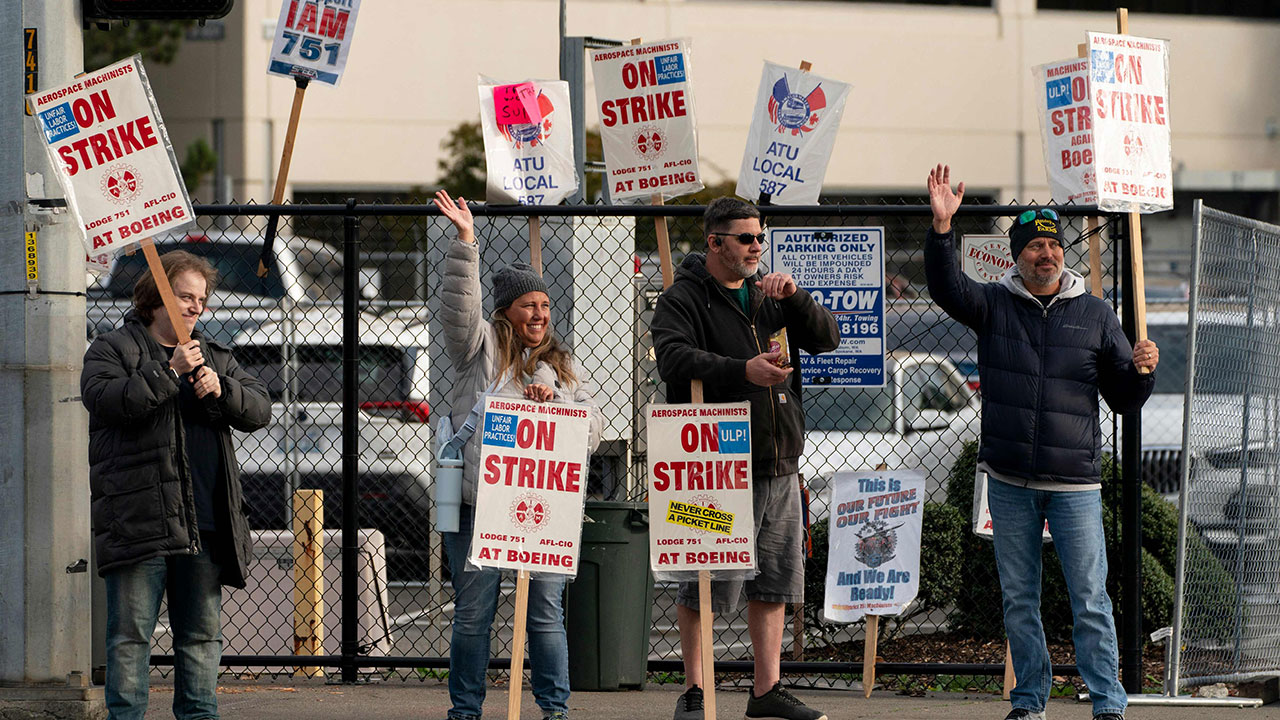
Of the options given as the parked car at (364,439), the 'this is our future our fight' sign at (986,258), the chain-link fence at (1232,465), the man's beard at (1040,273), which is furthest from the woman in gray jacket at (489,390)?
the parked car at (364,439)

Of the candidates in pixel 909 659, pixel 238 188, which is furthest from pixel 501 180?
pixel 238 188

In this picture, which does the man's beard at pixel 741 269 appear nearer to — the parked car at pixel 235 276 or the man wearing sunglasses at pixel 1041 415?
the man wearing sunglasses at pixel 1041 415

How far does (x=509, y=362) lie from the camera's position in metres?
6.00

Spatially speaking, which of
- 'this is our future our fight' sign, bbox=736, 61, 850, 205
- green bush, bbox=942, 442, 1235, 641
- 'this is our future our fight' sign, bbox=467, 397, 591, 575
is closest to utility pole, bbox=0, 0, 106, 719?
'this is our future our fight' sign, bbox=467, 397, 591, 575

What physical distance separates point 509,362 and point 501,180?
1169 millimetres

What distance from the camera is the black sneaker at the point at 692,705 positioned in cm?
611

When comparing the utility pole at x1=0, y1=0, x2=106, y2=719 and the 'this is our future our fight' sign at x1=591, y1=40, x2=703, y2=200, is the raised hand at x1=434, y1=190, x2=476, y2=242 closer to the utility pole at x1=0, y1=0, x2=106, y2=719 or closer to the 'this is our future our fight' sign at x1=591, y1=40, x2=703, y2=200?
the 'this is our future our fight' sign at x1=591, y1=40, x2=703, y2=200

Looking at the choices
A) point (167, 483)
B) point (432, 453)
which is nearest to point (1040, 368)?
point (432, 453)

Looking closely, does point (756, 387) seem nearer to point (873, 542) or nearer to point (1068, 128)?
point (873, 542)

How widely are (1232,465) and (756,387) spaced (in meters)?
2.73

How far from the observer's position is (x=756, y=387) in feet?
19.6

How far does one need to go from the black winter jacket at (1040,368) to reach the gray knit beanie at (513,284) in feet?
5.18

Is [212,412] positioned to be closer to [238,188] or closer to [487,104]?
→ [487,104]

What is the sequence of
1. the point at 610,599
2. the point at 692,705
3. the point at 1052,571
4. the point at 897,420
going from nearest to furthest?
the point at 692,705 < the point at 610,599 < the point at 1052,571 < the point at 897,420
